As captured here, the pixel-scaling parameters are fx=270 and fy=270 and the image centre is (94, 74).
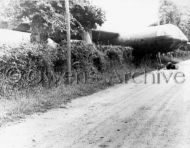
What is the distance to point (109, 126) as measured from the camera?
6.02m

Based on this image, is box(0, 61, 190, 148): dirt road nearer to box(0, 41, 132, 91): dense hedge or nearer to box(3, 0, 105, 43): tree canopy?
box(0, 41, 132, 91): dense hedge

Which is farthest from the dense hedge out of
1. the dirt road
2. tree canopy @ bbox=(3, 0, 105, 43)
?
the dirt road

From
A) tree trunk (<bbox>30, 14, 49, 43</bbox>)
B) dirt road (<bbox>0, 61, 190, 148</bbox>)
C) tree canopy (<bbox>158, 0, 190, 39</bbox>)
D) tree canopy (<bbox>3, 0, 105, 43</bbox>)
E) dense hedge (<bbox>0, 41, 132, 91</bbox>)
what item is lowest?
dirt road (<bbox>0, 61, 190, 148</bbox>)

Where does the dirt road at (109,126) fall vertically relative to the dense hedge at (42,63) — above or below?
below

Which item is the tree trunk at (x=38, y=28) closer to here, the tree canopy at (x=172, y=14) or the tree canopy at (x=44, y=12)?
the tree canopy at (x=44, y=12)

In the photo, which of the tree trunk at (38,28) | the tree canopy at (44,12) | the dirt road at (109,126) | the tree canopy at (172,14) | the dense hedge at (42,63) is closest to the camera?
the dirt road at (109,126)

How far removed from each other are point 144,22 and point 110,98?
83.3 ft

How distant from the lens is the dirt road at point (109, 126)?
4953 mm

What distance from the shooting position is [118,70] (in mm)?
17172

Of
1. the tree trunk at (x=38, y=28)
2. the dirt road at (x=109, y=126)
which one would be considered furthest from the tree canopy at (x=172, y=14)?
the dirt road at (x=109, y=126)

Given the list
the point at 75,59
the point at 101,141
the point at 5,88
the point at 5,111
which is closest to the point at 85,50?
the point at 75,59

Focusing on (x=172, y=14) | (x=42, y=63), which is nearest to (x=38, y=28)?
(x=42, y=63)

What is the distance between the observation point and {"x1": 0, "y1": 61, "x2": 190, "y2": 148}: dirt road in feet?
16.3

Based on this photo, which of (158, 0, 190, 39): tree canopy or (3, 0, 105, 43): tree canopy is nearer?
(3, 0, 105, 43): tree canopy
